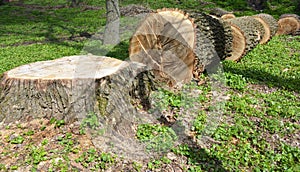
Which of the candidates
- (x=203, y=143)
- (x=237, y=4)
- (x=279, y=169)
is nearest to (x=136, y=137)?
(x=203, y=143)

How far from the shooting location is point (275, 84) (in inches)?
228

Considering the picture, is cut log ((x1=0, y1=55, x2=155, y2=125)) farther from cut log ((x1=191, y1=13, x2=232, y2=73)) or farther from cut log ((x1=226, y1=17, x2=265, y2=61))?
cut log ((x1=226, y1=17, x2=265, y2=61))

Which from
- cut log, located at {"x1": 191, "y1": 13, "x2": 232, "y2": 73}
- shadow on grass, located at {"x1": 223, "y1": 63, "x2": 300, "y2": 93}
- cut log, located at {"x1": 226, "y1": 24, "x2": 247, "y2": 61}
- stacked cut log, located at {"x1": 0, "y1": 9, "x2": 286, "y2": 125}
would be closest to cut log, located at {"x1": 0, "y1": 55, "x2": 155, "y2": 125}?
stacked cut log, located at {"x1": 0, "y1": 9, "x2": 286, "y2": 125}

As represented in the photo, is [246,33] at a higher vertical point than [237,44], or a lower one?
higher

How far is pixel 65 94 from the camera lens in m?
3.54

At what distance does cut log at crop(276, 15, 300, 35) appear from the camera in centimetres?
1245

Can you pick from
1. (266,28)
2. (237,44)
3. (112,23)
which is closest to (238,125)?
(237,44)

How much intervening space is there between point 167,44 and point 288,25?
31.9 ft

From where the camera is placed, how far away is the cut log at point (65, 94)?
355 centimetres

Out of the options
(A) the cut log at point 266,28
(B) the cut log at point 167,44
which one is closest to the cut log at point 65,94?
(B) the cut log at point 167,44

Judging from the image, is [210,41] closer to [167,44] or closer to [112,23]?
[167,44]

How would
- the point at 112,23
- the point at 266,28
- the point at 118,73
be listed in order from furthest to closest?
the point at 266,28 → the point at 112,23 → the point at 118,73

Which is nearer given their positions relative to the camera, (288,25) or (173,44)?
(173,44)

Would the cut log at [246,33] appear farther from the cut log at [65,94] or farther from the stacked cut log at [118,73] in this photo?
the cut log at [65,94]
